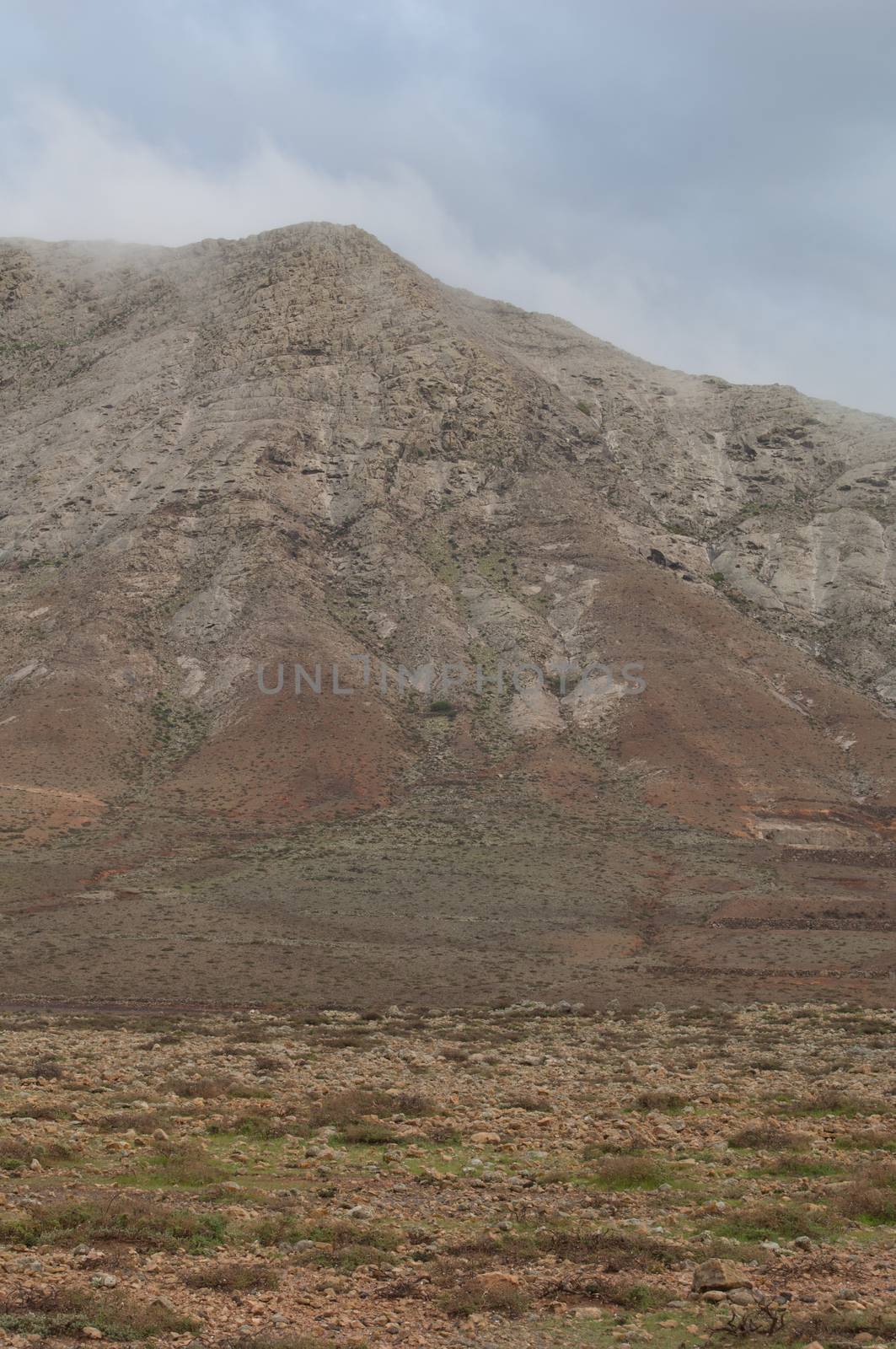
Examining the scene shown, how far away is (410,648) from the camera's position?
9188cm

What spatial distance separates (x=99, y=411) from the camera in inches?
4542

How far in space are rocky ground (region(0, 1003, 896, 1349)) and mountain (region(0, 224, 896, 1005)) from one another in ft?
50.3

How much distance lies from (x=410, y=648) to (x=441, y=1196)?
78347 millimetres

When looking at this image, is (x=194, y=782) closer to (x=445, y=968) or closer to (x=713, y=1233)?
(x=445, y=968)

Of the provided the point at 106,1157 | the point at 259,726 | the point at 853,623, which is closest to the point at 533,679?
the point at 259,726

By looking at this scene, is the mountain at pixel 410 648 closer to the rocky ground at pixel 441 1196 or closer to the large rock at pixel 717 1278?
the rocky ground at pixel 441 1196

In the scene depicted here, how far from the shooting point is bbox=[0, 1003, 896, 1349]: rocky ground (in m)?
9.87

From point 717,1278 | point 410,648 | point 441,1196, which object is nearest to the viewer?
point 717,1278

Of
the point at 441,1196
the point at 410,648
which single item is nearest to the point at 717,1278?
the point at 441,1196

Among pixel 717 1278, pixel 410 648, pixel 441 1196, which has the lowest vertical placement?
pixel 441 1196

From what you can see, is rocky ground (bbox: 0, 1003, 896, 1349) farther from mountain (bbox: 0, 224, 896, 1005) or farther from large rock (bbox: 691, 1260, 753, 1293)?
mountain (bbox: 0, 224, 896, 1005)

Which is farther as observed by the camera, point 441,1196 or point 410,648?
point 410,648

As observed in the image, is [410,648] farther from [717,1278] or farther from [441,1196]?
[717,1278]

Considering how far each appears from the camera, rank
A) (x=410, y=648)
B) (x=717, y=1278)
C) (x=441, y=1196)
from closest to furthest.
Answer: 1. (x=717, y=1278)
2. (x=441, y=1196)
3. (x=410, y=648)
